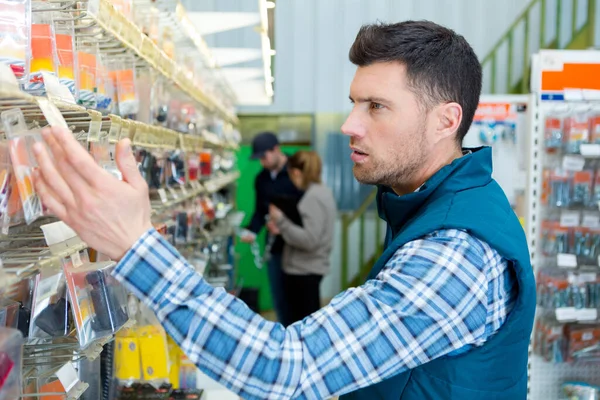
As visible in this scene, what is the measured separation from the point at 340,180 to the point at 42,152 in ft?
22.0

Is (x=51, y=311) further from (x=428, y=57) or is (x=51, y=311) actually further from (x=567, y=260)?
(x=567, y=260)

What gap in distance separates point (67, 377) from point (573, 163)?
3.34 meters

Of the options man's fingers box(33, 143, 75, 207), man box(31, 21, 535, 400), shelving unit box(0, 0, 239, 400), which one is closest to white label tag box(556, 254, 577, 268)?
shelving unit box(0, 0, 239, 400)

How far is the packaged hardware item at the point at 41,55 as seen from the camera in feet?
4.71

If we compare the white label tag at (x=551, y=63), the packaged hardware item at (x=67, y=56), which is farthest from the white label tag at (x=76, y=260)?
the white label tag at (x=551, y=63)

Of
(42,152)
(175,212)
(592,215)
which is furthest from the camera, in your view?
(592,215)

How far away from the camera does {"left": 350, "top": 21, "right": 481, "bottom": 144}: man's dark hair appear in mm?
1517

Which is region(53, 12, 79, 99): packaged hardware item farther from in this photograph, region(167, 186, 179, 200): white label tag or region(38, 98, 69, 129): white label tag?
region(167, 186, 179, 200): white label tag

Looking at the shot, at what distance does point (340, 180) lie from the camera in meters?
7.72

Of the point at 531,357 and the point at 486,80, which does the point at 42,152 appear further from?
the point at 486,80

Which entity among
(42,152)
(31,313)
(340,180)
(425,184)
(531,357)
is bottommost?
(531,357)

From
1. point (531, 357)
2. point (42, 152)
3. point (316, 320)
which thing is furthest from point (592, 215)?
point (42, 152)

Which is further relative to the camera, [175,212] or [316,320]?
[175,212]

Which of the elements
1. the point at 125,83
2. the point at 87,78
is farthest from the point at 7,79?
the point at 125,83
